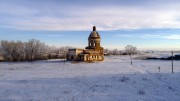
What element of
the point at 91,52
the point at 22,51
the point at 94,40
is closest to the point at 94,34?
the point at 94,40

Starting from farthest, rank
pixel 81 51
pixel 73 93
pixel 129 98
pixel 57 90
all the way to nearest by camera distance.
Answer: pixel 81 51 → pixel 57 90 → pixel 73 93 → pixel 129 98

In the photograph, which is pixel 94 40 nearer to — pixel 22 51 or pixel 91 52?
pixel 91 52

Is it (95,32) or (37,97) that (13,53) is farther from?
(37,97)

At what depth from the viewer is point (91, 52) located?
72625 millimetres

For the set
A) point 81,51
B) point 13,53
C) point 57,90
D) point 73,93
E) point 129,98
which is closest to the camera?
point 129,98

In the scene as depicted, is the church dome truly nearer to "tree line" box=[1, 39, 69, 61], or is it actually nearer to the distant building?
the distant building

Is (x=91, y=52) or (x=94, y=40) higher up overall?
(x=94, y=40)

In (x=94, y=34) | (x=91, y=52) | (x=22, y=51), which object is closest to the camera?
(x=91, y=52)

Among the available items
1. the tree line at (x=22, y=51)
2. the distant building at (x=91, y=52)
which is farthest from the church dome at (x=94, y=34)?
the tree line at (x=22, y=51)

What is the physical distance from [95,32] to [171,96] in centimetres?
6235

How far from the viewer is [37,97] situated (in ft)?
61.4

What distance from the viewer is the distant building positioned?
2766 inches

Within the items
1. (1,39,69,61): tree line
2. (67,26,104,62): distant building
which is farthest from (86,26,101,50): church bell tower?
(1,39,69,61): tree line

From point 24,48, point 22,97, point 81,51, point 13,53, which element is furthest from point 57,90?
point 24,48
